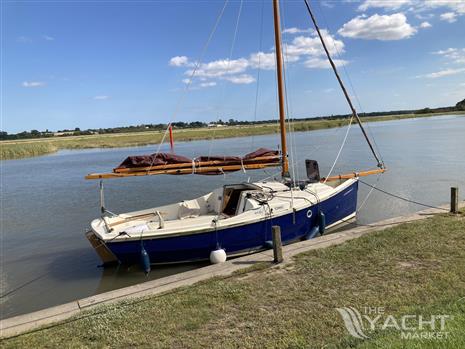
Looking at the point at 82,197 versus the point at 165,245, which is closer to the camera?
the point at 165,245

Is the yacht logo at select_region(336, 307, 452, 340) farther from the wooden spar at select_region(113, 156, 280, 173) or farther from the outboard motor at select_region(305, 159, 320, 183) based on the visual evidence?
the outboard motor at select_region(305, 159, 320, 183)

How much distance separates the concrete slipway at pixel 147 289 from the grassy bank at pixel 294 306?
337mm

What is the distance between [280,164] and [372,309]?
6.84 m

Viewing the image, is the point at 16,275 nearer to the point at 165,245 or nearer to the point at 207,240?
the point at 165,245

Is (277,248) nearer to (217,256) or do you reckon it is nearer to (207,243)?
(217,256)

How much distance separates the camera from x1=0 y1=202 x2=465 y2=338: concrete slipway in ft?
19.3

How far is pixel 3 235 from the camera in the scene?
14.9 meters

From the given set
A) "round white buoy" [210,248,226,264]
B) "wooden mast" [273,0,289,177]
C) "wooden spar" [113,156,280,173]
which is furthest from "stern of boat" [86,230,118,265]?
"wooden mast" [273,0,289,177]

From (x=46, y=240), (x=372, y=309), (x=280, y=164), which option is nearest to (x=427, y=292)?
(x=372, y=309)

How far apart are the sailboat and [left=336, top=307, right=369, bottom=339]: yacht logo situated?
4299 millimetres

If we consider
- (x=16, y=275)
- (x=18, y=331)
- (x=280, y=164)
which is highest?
(x=280, y=164)

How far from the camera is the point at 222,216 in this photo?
10.7 m

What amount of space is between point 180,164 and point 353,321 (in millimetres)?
6515

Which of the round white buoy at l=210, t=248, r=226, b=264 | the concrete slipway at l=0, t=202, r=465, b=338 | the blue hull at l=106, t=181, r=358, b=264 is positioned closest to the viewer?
the concrete slipway at l=0, t=202, r=465, b=338
